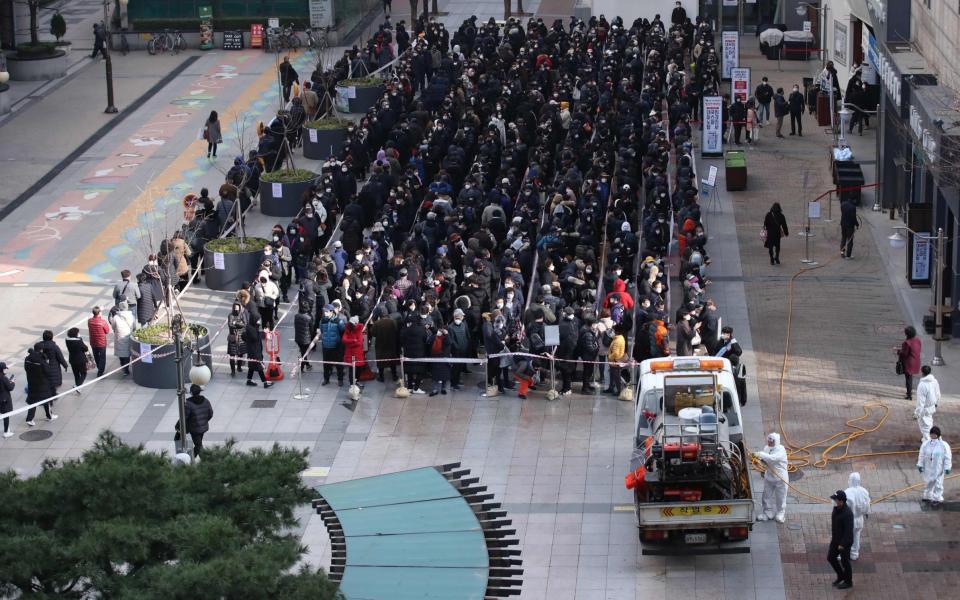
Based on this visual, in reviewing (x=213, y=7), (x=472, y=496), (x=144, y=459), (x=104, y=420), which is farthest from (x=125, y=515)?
A: (x=213, y=7)

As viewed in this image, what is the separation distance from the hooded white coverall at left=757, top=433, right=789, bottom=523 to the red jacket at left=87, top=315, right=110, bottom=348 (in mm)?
12133

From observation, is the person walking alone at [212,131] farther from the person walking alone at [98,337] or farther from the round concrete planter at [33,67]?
the person walking alone at [98,337]

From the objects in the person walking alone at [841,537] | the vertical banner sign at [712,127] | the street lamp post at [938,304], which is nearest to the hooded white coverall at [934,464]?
the person walking alone at [841,537]

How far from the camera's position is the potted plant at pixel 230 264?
34.4 m

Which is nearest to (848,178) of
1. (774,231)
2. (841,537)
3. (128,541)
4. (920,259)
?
(774,231)

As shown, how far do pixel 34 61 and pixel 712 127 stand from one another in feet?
71.5

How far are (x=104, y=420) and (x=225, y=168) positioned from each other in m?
15.9

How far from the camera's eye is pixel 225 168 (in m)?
43.5

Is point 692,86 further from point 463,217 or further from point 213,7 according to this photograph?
point 213,7

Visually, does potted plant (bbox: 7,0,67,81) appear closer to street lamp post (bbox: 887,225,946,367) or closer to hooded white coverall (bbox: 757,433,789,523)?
street lamp post (bbox: 887,225,946,367)

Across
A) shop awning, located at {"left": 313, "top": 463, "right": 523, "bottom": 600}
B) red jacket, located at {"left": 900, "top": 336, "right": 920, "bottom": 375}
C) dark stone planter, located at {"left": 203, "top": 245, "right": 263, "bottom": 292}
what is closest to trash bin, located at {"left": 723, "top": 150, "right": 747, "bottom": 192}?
dark stone planter, located at {"left": 203, "top": 245, "right": 263, "bottom": 292}

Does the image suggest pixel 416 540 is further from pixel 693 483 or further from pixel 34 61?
pixel 34 61

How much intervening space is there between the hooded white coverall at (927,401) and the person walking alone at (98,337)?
540 inches

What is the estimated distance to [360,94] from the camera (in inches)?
1908
